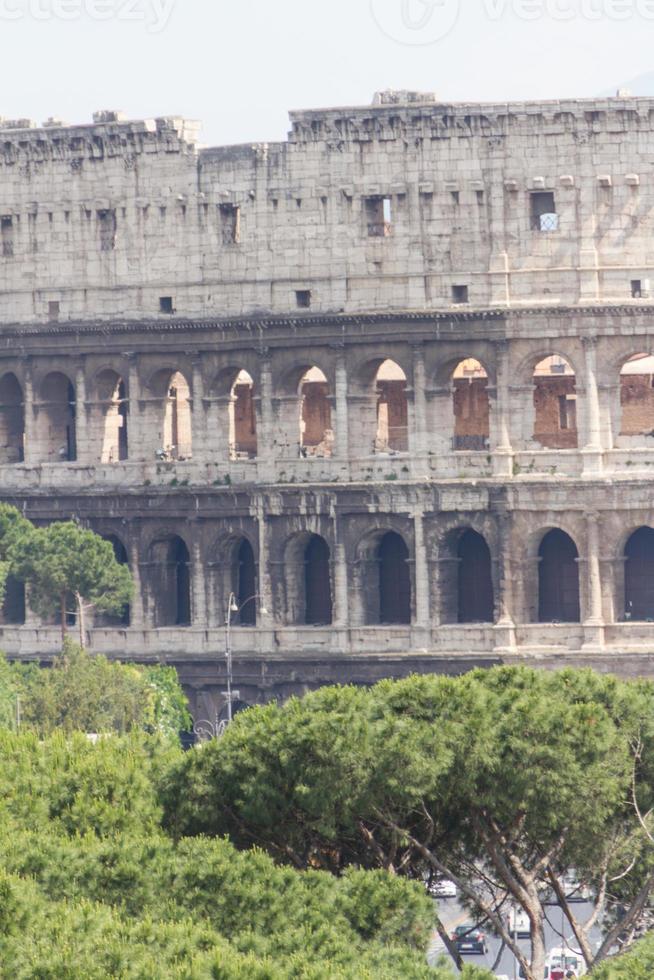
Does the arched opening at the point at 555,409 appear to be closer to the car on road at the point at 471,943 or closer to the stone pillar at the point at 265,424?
the stone pillar at the point at 265,424

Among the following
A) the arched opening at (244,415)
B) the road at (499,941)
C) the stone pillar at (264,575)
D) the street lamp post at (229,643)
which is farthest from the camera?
the arched opening at (244,415)

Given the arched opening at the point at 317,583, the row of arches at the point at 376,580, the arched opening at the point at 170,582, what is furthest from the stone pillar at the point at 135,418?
the arched opening at the point at 317,583

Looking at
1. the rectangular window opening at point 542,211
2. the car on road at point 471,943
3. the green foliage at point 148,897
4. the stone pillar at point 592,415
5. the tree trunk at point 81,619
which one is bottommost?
the car on road at point 471,943

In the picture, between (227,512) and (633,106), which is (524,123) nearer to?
(633,106)

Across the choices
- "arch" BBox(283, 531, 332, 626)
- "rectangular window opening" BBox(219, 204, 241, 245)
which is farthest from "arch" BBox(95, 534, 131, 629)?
"rectangular window opening" BBox(219, 204, 241, 245)

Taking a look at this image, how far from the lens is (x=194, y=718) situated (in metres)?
132

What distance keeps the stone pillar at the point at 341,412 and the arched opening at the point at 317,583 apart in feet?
9.43

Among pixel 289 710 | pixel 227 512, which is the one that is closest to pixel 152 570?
pixel 227 512

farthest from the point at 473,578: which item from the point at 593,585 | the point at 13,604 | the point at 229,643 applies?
the point at 13,604

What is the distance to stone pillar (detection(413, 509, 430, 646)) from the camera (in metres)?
130

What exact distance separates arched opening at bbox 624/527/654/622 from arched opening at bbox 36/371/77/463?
61.9 feet

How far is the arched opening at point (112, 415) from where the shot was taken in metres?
137

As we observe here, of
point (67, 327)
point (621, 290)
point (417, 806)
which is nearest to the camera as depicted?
point (417, 806)

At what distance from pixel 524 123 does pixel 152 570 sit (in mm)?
17570
